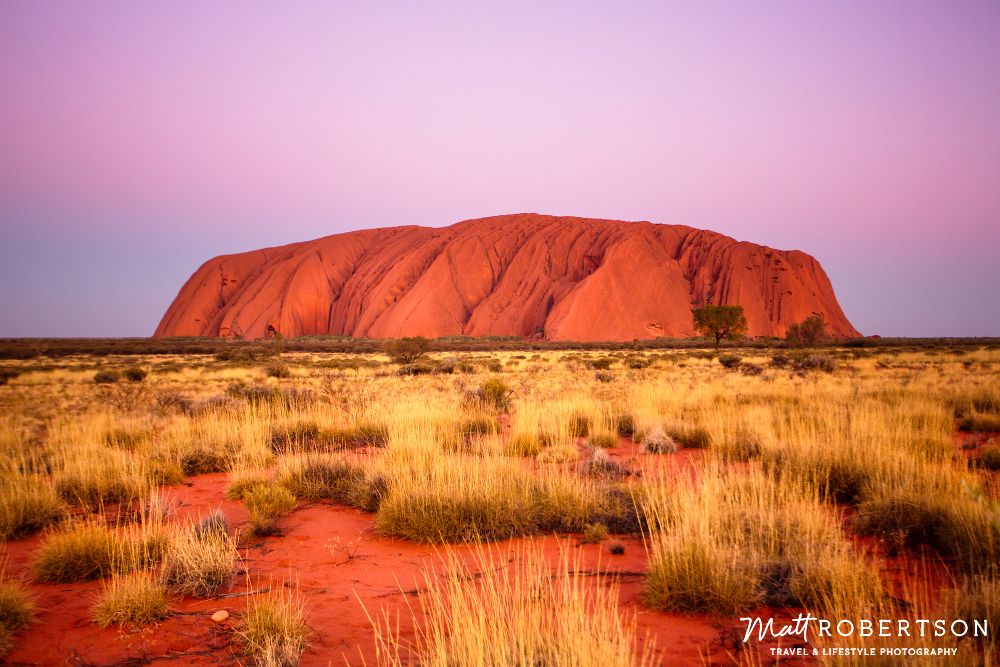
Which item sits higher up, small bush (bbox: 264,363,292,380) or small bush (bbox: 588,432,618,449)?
small bush (bbox: 264,363,292,380)

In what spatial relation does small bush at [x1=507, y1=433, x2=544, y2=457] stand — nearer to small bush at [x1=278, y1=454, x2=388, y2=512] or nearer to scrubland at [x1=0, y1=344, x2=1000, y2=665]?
scrubland at [x1=0, y1=344, x2=1000, y2=665]

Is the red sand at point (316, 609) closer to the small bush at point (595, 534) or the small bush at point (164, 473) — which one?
the small bush at point (595, 534)

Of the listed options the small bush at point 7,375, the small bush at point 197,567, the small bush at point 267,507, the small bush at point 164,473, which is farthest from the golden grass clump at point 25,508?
the small bush at point 7,375

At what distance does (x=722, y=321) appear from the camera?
52719mm

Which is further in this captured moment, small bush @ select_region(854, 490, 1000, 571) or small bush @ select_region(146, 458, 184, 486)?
small bush @ select_region(146, 458, 184, 486)

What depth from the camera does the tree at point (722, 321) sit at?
173ft

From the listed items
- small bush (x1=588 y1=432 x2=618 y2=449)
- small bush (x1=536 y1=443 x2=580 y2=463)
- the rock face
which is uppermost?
the rock face

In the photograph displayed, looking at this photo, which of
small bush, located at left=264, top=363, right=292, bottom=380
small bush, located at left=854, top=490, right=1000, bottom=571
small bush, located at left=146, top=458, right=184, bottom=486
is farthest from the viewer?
small bush, located at left=264, top=363, right=292, bottom=380

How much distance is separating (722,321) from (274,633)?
55.3 m

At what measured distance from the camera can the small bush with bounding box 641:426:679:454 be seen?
25.1 feet

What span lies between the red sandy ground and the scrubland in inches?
0.8

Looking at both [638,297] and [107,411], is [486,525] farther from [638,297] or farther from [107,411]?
[638,297]

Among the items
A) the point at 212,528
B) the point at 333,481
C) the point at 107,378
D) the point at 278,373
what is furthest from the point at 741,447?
the point at 107,378

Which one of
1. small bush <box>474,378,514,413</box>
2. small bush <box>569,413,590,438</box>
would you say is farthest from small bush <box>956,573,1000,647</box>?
small bush <box>474,378,514,413</box>
